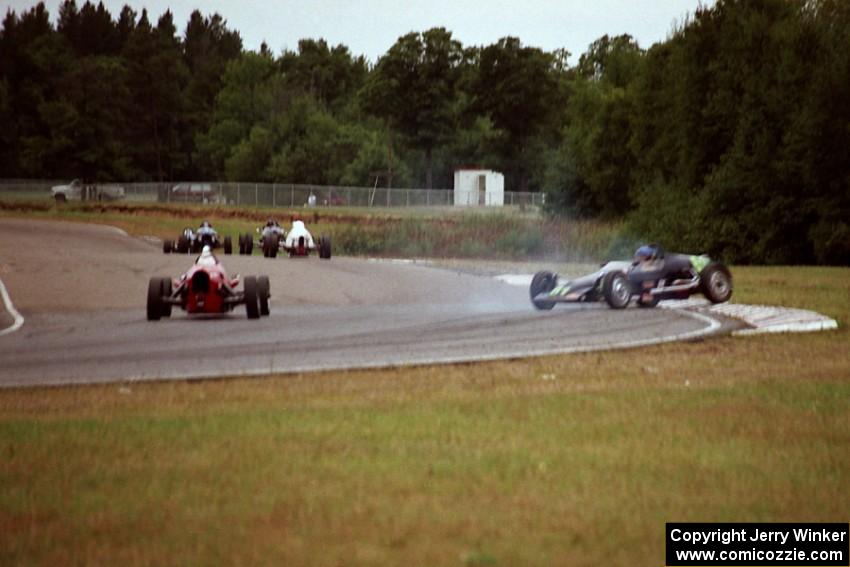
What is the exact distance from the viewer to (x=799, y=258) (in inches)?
1882

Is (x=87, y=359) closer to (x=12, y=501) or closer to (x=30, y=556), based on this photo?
(x=12, y=501)

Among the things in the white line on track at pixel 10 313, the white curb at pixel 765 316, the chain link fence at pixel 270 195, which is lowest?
the white line on track at pixel 10 313

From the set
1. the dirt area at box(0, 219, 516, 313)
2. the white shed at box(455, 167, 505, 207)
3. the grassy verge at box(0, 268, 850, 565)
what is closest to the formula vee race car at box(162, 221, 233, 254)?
the dirt area at box(0, 219, 516, 313)

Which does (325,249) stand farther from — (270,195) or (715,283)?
(270,195)

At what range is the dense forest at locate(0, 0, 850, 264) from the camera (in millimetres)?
47219

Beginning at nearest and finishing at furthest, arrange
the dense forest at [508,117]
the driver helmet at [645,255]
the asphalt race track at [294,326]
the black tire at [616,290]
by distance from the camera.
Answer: the asphalt race track at [294,326] < the black tire at [616,290] < the driver helmet at [645,255] < the dense forest at [508,117]

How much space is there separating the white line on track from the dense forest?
32.1 meters

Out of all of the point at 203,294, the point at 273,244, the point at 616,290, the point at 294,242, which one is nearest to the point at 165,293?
the point at 203,294

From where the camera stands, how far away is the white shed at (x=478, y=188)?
90.6 meters

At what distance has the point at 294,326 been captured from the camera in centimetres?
1680

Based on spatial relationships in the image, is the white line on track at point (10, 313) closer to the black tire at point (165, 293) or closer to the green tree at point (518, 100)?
the black tire at point (165, 293)

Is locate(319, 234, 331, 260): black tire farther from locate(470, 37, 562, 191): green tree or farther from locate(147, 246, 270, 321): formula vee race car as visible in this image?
locate(470, 37, 562, 191): green tree

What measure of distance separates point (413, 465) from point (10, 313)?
12930 mm

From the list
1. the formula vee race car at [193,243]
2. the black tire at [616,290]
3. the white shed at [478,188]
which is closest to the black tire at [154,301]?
the black tire at [616,290]
